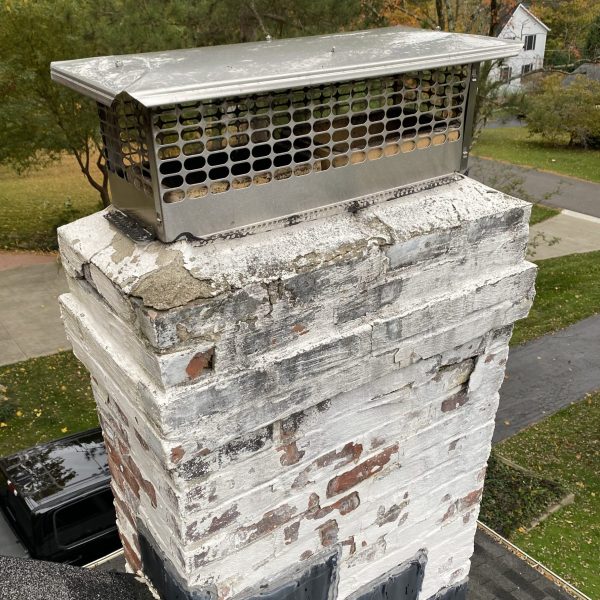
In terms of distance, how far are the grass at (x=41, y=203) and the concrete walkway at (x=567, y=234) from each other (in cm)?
975

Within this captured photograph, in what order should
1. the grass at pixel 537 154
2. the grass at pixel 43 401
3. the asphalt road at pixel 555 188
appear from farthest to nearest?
the grass at pixel 537 154, the asphalt road at pixel 555 188, the grass at pixel 43 401

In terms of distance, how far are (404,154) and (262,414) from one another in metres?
0.88

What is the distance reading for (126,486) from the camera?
2.13 m

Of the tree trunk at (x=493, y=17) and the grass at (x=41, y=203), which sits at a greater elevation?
the tree trunk at (x=493, y=17)

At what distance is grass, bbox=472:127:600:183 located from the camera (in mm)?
20641

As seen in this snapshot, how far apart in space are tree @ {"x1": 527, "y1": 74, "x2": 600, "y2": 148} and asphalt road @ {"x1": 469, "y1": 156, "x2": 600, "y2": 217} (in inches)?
76.6

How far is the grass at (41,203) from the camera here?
45.0ft

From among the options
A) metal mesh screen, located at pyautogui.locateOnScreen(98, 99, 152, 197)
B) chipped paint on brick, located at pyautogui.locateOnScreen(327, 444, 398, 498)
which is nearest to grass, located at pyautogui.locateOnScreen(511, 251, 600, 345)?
chipped paint on brick, located at pyautogui.locateOnScreen(327, 444, 398, 498)

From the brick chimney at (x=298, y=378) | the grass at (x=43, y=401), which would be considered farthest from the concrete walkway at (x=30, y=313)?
the brick chimney at (x=298, y=378)

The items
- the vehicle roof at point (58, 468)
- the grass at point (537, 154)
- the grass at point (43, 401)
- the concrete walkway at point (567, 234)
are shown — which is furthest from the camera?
the grass at point (537, 154)

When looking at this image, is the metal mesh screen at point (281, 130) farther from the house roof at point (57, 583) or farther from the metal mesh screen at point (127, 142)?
the house roof at point (57, 583)

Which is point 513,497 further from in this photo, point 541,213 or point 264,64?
point 541,213

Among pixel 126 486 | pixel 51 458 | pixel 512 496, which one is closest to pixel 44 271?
pixel 51 458

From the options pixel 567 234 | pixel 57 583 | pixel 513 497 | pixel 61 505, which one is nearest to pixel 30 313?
pixel 61 505
